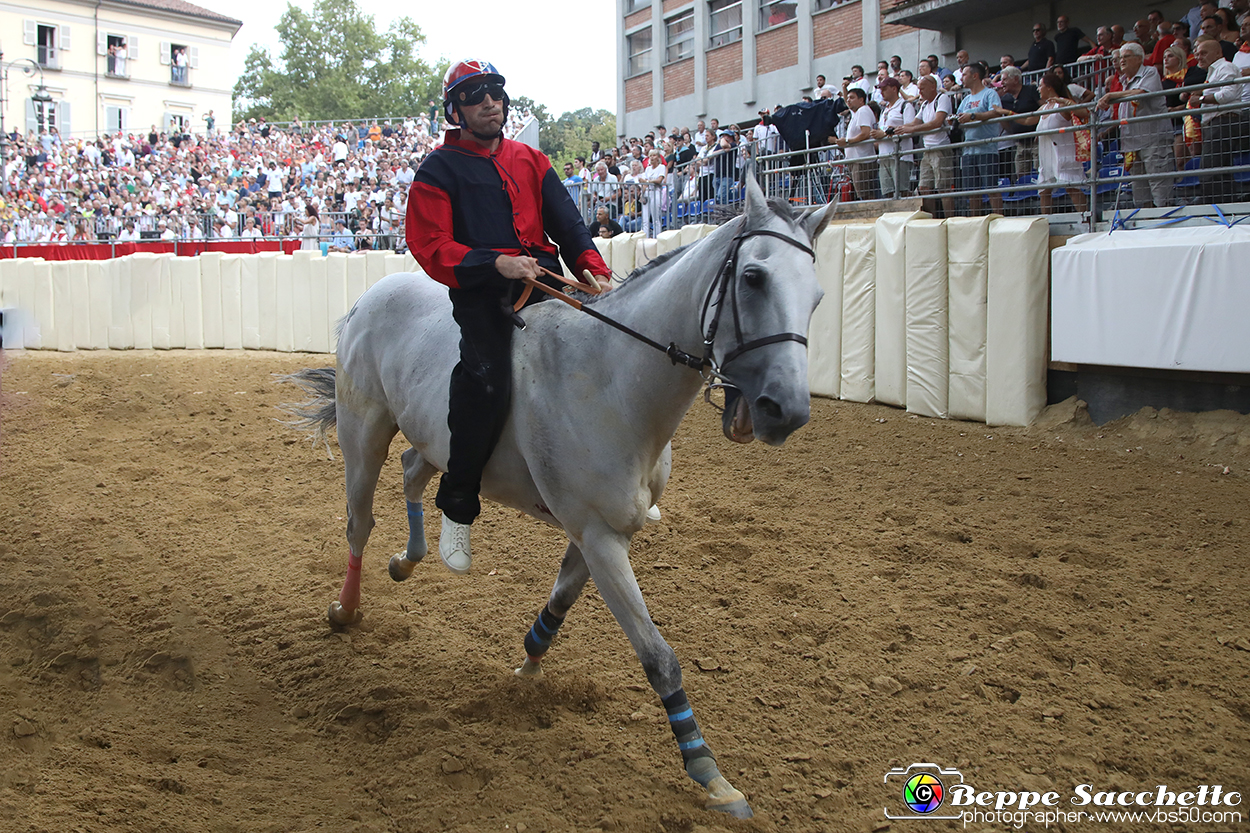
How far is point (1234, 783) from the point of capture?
10.5 feet

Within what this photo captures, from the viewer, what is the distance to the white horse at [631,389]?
2.88m

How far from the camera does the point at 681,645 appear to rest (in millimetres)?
4652

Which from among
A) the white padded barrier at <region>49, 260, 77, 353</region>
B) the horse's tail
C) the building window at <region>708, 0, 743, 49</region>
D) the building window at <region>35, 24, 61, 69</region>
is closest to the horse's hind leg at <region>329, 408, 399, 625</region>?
the horse's tail

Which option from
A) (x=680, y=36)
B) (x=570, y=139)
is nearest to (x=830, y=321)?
(x=680, y=36)

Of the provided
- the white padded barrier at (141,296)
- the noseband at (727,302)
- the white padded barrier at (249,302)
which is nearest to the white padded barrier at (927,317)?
the noseband at (727,302)

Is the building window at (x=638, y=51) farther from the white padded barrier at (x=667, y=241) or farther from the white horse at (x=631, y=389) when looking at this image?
the white horse at (x=631, y=389)

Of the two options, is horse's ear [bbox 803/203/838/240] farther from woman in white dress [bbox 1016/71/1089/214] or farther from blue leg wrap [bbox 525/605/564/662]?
woman in white dress [bbox 1016/71/1089/214]

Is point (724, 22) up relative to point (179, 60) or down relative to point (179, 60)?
down

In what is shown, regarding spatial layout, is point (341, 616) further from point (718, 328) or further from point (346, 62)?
point (346, 62)

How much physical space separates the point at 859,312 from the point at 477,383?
6.58 metres

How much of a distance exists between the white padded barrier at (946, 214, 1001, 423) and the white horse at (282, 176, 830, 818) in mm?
5562

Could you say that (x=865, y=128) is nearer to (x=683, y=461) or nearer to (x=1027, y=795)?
(x=683, y=461)

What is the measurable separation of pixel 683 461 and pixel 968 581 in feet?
11.2

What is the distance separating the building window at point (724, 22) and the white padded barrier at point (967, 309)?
1969 centimetres
